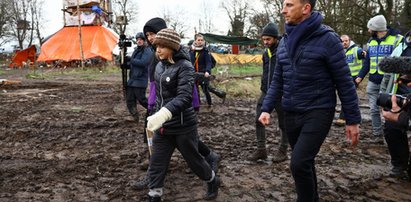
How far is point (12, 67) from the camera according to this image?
36.9m

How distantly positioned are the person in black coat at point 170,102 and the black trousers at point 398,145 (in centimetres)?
237

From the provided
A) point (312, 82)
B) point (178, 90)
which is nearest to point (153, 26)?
point (178, 90)

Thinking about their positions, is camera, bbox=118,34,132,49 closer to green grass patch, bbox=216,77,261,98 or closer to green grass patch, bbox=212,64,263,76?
green grass patch, bbox=216,77,261,98

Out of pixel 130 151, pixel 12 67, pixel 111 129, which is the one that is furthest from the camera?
pixel 12 67

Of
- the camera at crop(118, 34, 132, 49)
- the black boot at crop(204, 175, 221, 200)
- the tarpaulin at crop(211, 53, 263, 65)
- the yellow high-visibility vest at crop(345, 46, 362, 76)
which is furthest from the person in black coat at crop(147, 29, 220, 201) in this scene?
the tarpaulin at crop(211, 53, 263, 65)

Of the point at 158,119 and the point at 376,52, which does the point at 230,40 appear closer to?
the point at 376,52

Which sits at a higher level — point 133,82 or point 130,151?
point 133,82

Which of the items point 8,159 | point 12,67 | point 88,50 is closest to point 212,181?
point 8,159

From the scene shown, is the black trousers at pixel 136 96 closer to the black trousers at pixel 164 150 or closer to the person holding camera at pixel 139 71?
the person holding camera at pixel 139 71

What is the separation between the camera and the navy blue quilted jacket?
2.90 metres

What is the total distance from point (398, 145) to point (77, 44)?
32.6m

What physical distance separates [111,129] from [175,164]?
283 cm

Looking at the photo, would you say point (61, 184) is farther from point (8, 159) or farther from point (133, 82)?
point (133, 82)

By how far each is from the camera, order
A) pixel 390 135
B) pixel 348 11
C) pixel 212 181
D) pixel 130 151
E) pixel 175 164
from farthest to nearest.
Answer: pixel 348 11
pixel 130 151
pixel 175 164
pixel 390 135
pixel 212 181
